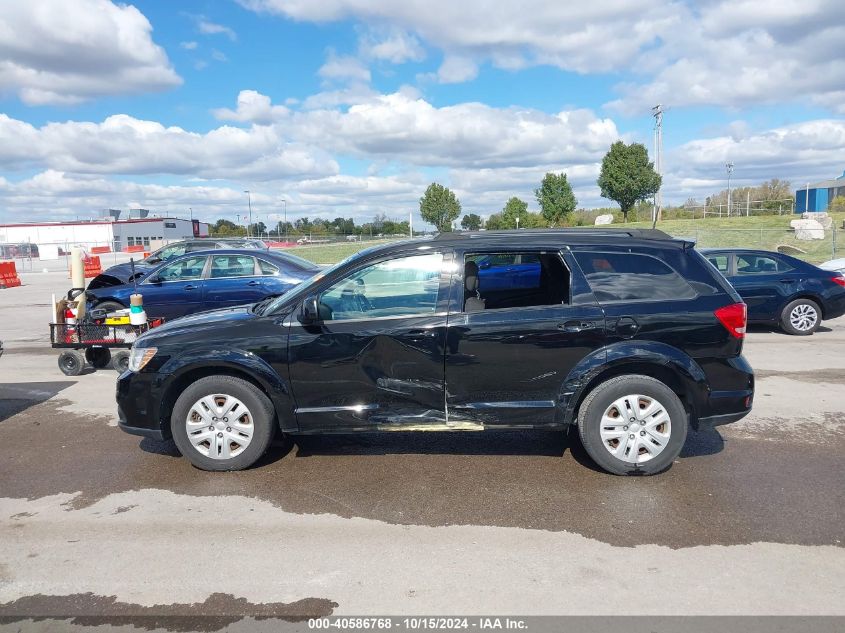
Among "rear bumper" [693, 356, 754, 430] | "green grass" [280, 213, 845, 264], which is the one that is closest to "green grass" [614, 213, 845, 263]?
"green grass" [280, 213, 845, 264]

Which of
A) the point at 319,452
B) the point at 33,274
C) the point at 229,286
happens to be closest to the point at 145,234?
the point at 33,274

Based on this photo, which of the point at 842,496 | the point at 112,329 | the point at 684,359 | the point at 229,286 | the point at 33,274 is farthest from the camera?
the point at 33,274

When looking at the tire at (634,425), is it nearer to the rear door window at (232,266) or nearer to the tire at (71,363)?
the tire at (71,363)

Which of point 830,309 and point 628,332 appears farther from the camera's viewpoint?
point 830,309

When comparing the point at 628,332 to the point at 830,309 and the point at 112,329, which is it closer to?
the point at 112,329

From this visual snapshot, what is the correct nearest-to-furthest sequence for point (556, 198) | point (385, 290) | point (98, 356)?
point (385, 290)
point (98, 356)
point (556, 198)

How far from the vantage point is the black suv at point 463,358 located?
15.9 feet

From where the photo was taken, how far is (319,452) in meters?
5.59

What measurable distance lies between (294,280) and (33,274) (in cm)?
3053

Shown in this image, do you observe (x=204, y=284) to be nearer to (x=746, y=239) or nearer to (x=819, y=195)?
(x=746, y=239)

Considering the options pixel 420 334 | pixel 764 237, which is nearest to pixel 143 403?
pixel 420 334

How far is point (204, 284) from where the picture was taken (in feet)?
36.0

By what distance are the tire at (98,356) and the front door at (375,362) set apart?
5.60 m

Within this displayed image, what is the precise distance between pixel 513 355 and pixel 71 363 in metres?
6.82
